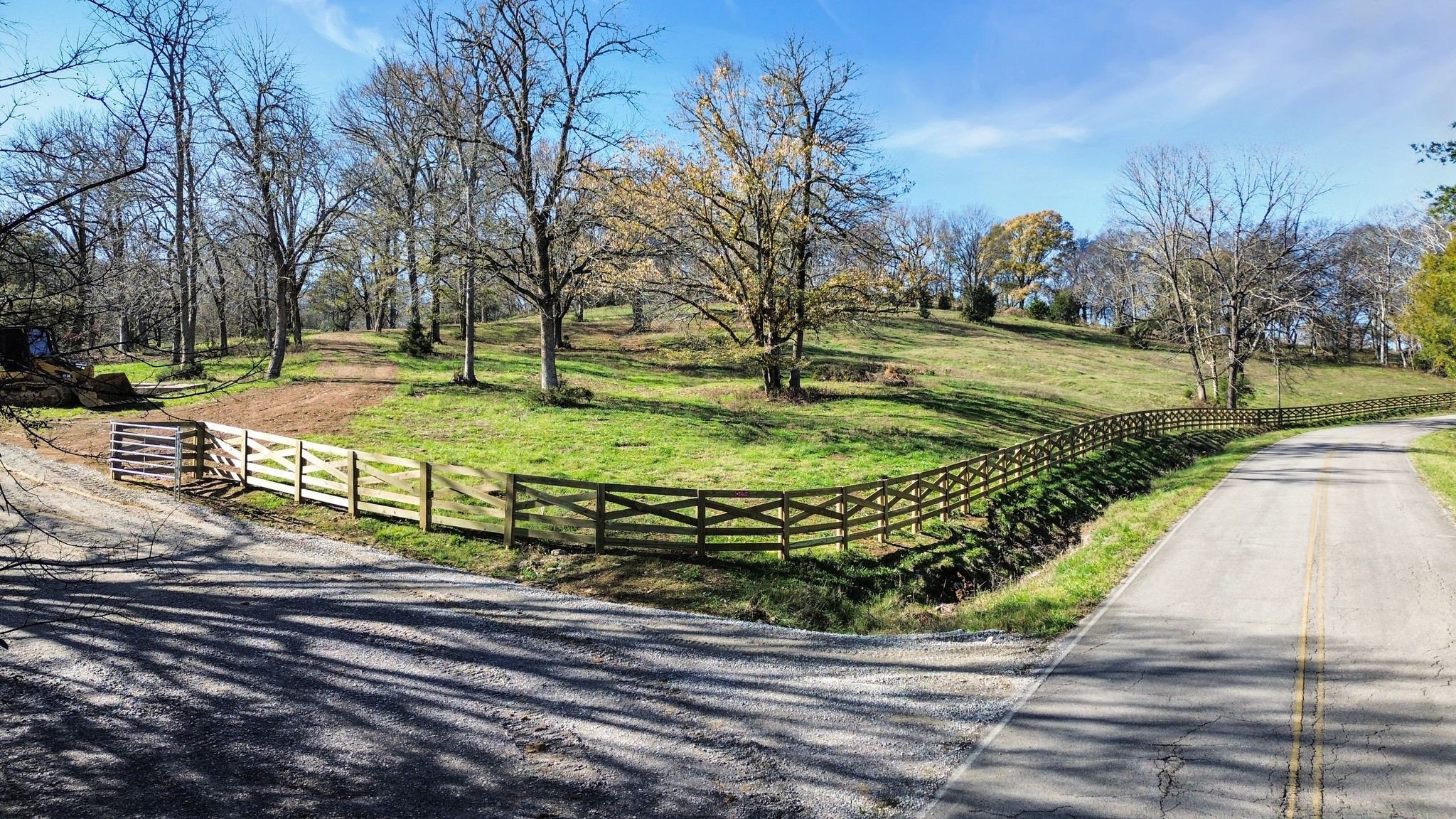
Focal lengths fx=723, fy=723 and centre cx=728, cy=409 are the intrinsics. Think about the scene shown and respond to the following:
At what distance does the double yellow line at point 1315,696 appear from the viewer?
597 centimetres

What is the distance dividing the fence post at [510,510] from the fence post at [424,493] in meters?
1.61

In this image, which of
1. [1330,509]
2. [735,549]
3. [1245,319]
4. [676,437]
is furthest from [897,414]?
[1245,319]

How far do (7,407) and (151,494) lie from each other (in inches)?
436

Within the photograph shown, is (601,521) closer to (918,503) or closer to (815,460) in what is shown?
(918,503)

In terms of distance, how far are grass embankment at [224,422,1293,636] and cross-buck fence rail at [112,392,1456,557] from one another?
30 cm

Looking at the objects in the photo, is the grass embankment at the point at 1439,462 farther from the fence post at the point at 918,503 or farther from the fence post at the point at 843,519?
the fence post at the point at 843,519

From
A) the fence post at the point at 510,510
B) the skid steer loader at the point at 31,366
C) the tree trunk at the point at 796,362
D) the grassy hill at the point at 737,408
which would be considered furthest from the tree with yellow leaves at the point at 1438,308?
the skid steer loader at the point at 31,366

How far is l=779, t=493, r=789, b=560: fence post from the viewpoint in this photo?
1230 centimetres

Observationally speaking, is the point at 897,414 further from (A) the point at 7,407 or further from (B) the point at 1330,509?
(A) the point at 7,407

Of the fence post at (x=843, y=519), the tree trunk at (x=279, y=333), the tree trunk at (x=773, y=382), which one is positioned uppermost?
the tree trunk at (x=279, y=333)

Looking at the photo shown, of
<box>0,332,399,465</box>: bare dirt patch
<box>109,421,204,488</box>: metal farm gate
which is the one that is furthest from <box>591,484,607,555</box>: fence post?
<box>0,332,399,465</box>: bare dirt patch

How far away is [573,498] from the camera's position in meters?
11.9

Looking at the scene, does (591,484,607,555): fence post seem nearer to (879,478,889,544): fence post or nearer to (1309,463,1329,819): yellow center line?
(879,478,889,544): fence post

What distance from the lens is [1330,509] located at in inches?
656
